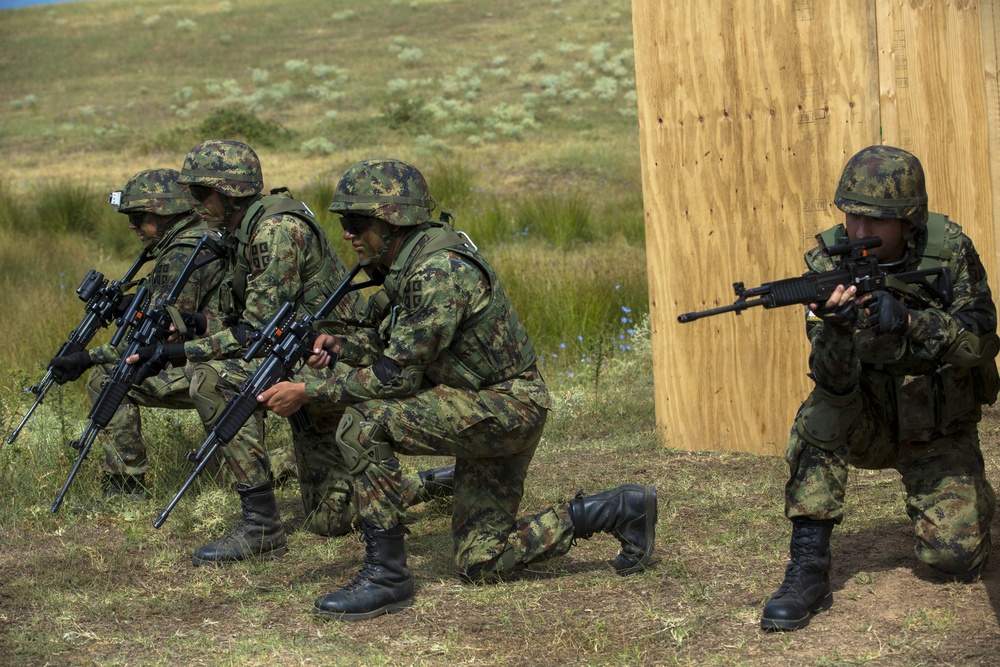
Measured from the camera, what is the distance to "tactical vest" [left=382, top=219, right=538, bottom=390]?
4.35 metres

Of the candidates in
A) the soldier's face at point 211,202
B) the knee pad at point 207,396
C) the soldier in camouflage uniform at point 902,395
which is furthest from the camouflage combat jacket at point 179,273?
the soldier in camouflage uniform at point 902,395

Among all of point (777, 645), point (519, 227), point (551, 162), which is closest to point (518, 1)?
point (551, 162)

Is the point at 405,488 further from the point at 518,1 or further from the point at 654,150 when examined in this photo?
the point at 518,1

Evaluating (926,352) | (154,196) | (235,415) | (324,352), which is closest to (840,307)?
(926,352)

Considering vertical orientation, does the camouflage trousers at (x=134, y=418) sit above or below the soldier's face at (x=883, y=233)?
below

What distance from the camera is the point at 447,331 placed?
421 centimetres

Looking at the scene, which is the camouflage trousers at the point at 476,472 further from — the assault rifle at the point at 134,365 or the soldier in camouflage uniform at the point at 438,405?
the assault rifle at the point at 134,365

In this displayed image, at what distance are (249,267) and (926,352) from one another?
2931mm

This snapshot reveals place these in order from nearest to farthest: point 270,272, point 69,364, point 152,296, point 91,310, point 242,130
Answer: point 270,272 → point 152,296 → point 69,364 → point 91,310 → point 242,130

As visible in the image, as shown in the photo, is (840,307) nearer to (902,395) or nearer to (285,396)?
(902,395)

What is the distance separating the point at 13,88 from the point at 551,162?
19573 millimetres

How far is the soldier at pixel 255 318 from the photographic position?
504 centimetres

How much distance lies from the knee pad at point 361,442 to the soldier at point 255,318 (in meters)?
0.95

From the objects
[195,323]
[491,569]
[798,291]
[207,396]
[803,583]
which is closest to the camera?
[798,291]
